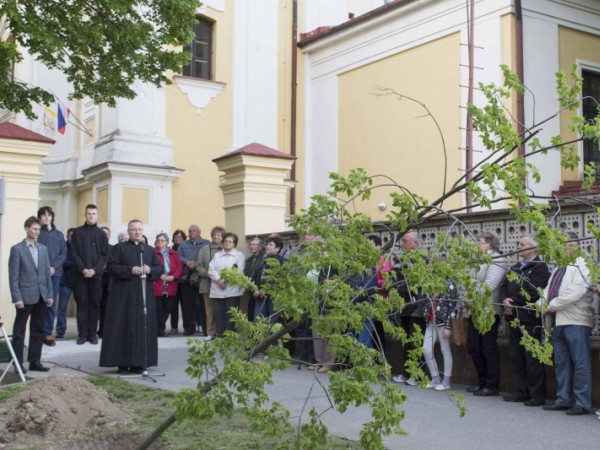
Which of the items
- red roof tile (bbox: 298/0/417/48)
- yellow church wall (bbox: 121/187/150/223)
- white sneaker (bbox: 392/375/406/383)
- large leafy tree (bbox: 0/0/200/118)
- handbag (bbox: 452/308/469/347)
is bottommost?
white sneaker (bbox: 392/375/406/383)

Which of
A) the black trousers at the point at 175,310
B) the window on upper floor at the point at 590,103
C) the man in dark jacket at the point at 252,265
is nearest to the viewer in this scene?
the man in dark jacket at the point at 252,265

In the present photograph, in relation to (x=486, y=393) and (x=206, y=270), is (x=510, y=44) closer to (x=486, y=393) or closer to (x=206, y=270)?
(x=206, y=270)

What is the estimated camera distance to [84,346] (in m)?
13.7

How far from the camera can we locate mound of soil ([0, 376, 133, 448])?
752cm

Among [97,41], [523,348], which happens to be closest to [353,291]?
[523,348]

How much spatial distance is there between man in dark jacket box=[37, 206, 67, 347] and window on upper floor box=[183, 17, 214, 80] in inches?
388

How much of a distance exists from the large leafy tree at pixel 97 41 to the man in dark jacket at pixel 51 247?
5.84ft

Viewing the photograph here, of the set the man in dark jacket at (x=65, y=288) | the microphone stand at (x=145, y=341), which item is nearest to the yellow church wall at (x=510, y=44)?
the man in dark jacket at (x=65, y=288)

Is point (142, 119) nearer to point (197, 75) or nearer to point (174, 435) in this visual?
point (197, 75)

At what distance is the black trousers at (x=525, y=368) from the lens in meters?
9.17

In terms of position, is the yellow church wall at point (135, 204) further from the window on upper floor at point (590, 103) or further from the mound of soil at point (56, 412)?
the mound of soil at point (56, 412)

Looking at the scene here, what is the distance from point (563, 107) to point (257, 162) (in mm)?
10311

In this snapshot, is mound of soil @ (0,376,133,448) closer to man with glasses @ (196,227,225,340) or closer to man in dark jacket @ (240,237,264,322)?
man in dark jacket @ (240,237,264,322)

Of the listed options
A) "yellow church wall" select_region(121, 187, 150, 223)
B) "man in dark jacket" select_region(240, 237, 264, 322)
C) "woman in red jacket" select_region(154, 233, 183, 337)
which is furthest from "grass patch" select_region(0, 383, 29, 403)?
"yellow church wall" select_region(121, 187, 150, 223)
